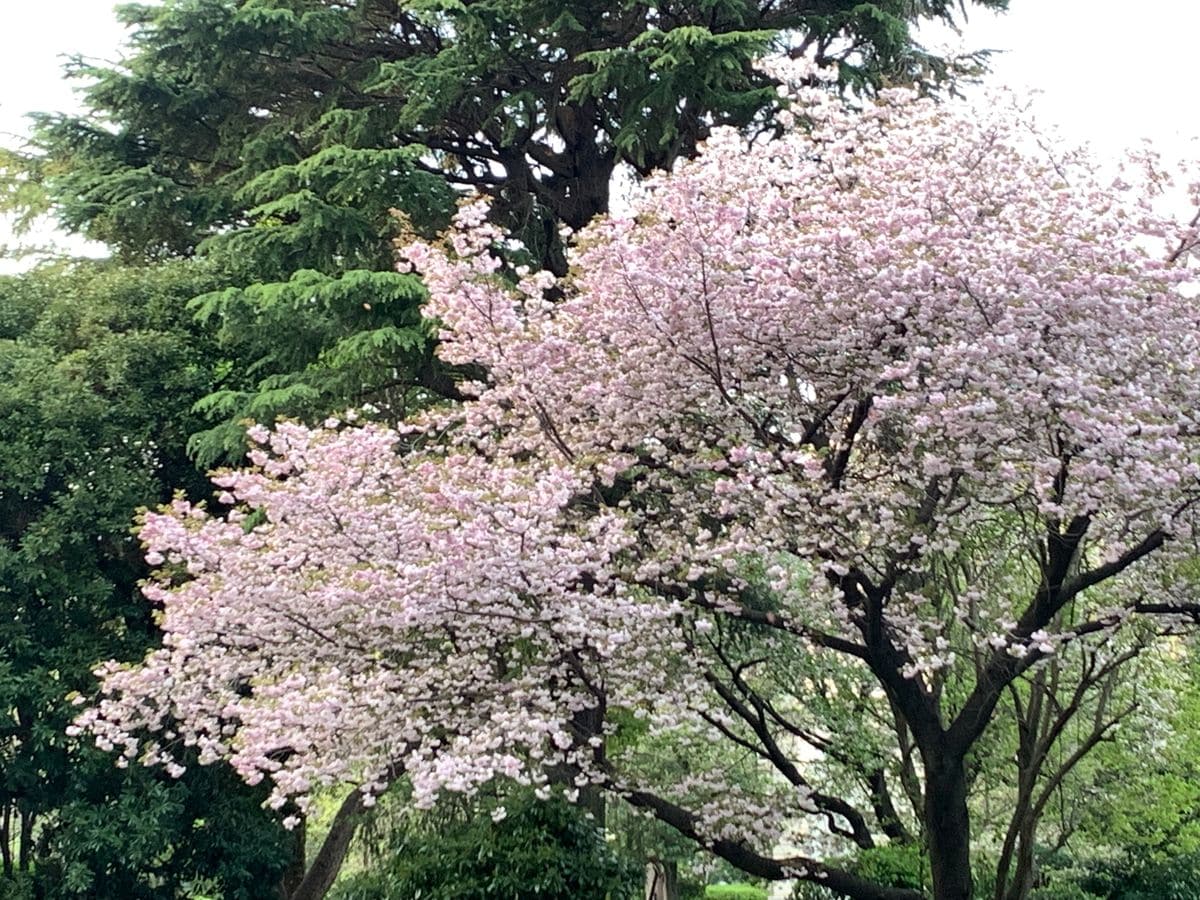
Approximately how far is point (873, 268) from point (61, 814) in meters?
7.60

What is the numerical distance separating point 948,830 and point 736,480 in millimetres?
2335

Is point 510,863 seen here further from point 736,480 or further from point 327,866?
point 327,866

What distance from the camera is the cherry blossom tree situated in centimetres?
451

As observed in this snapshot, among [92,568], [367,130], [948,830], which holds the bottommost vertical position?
[948,830]

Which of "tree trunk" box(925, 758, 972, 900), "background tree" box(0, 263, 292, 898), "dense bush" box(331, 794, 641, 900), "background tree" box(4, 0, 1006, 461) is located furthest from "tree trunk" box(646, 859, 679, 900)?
"background tree" box(4, 0, 1006, 461)

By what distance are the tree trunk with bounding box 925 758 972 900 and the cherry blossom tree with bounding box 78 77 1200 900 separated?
0.05 ft

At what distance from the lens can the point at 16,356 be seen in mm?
8625

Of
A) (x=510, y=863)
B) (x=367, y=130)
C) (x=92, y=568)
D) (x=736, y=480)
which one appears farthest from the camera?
(x=92, y=568)

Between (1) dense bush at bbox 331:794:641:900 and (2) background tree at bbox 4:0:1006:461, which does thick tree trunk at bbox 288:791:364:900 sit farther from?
(2) background tree at bbox 4:0:1006:461

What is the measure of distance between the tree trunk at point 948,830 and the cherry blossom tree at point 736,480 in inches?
0.6

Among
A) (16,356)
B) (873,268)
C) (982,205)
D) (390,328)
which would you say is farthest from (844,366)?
(16,356)

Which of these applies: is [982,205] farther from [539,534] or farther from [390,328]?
[390,328]

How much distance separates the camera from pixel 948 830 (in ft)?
18.5

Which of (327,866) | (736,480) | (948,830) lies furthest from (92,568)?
(948,830)
